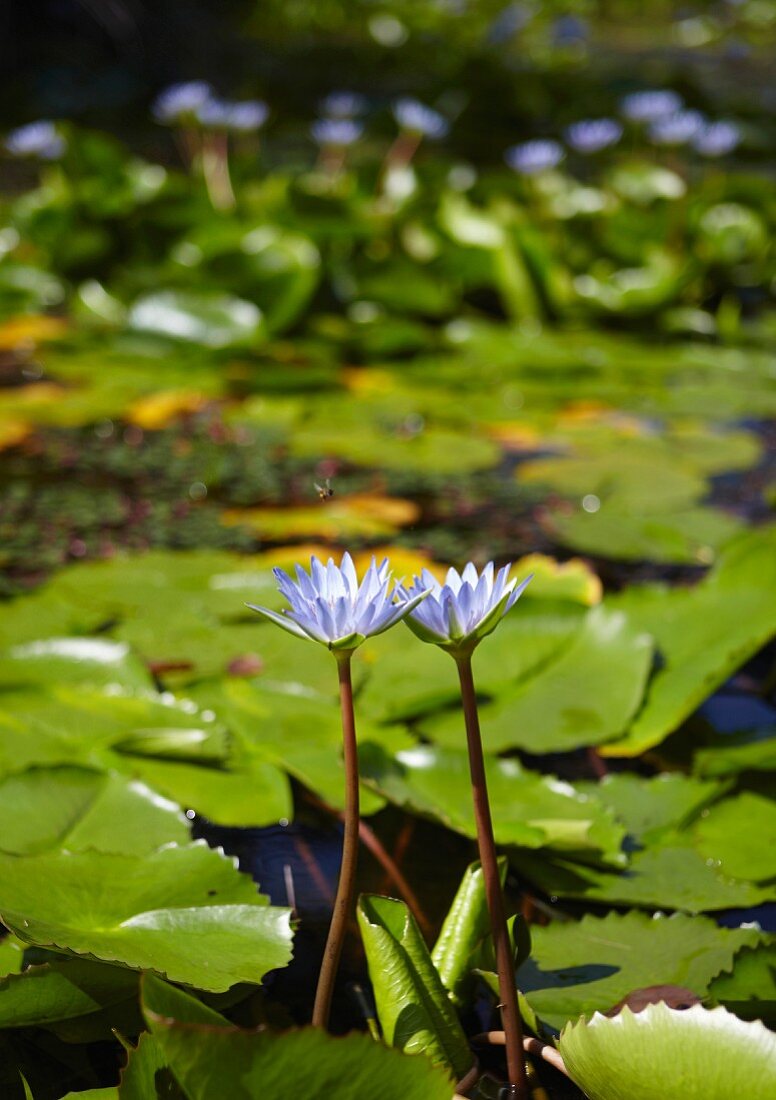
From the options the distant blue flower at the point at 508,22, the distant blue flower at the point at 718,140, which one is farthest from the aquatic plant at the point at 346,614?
the distant blue flower at the point at 508,22

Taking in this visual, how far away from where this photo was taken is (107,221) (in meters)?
2.62

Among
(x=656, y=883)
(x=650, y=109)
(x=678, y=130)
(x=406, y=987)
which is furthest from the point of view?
(x=650, y=109)

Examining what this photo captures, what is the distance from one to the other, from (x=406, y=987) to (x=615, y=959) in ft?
0.70

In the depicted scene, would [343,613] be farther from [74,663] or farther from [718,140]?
[718,140]

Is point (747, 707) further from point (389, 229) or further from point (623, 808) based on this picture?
point (389, 229)

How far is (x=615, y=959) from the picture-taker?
84cm

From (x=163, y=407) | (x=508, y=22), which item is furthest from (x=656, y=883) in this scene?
(x=508, y=22)

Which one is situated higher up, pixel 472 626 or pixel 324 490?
pixel 324 490

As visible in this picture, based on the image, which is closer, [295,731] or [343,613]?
[343,613]

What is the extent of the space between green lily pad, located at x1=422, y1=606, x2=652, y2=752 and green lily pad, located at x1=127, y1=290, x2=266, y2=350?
1.16 metres

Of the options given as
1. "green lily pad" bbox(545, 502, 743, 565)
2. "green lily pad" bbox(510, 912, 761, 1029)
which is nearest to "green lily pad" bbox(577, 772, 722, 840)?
"green lily pad" bbox(510, 912, 761, 1029)

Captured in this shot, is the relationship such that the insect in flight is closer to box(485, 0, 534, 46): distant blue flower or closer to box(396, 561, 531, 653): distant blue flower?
box(396, 561, 531, 653): distant blue flower

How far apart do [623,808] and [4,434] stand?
4.25 feet

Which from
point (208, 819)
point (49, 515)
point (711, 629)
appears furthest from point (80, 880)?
point (49, 515)
